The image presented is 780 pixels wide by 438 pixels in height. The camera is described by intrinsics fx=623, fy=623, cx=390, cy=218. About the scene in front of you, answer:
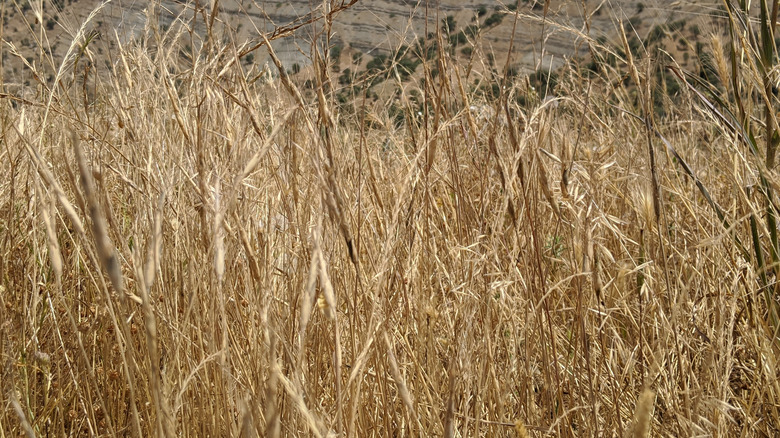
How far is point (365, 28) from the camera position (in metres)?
24.3

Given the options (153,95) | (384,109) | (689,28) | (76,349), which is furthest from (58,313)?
(689,28)

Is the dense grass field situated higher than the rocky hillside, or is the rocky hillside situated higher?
the rocky hillside

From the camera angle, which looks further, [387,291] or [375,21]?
[375,21]

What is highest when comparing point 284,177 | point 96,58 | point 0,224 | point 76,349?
point 96,58

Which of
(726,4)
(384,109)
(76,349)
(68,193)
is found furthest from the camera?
(384,109)

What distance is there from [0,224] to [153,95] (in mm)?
475

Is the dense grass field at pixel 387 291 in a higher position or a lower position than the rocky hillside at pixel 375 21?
lower

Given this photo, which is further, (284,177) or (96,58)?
(96,58)

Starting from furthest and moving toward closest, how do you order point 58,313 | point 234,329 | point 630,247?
point 630,247 < point 58,313 < point 234,329

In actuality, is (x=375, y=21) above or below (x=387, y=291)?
above

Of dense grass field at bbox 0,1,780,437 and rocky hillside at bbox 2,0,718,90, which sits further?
rocky hillside at bbox 2,0,718,90

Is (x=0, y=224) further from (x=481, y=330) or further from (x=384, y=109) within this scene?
(x=384, y=109)

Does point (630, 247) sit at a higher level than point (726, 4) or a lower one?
lower

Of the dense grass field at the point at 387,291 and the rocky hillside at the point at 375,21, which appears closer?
the dense grass field at the point at 387,291
